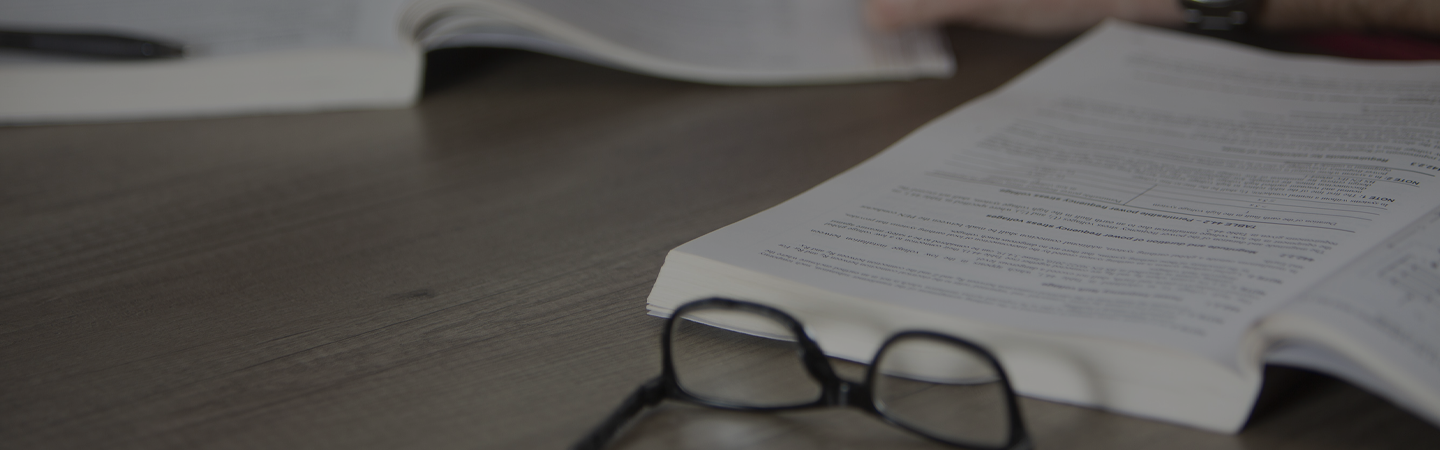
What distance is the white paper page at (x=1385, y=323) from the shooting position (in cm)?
33

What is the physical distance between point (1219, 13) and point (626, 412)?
0.83m

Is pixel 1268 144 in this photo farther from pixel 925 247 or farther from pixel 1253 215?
pixel 925 247

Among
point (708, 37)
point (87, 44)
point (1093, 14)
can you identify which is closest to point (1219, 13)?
point (1093, 14)

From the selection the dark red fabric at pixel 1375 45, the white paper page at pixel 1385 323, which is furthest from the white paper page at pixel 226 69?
the dark red fabric at pixel 1375 45

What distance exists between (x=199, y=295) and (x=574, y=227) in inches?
8.8

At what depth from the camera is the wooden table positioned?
401 mm

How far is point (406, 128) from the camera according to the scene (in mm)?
814

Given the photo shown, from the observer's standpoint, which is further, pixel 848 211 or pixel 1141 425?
pixel 848 211

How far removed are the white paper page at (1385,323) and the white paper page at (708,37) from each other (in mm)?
528

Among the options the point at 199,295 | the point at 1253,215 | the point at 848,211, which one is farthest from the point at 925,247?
the point at 199,295

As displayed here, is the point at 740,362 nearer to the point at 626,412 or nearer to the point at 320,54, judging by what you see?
the point at 626,412

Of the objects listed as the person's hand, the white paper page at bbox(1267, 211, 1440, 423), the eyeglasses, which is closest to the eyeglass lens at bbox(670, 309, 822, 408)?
the eyeglasses

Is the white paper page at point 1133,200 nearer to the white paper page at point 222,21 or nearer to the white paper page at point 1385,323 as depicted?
the white paper page at point 1385,323

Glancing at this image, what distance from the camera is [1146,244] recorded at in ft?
1.52
